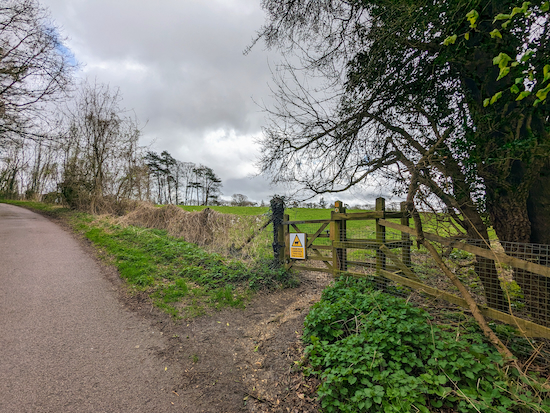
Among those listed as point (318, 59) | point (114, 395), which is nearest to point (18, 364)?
point (114, 395)

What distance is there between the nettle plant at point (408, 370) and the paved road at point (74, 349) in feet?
5.92

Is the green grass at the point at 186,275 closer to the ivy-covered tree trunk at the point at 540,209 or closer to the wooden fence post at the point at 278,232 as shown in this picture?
the wooden fence post at the point at 278,232

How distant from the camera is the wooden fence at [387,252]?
117 inches

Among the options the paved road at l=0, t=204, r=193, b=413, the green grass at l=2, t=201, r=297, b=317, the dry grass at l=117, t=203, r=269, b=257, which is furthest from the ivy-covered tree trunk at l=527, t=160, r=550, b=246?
the dry grass at l=117, t=203, r=269, b=257

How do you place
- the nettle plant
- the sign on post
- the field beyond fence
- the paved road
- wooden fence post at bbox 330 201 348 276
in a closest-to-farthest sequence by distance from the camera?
the nettle plant, the paved road, the field beyond fence, wooden fence post at bbox 330 201 348 276, the sign on post

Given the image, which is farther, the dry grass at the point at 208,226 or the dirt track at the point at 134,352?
the dry grass at the point at 208,226

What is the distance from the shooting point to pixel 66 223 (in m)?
14.0

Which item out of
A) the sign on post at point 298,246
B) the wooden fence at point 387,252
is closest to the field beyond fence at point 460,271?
the wooden fence at point 387,252

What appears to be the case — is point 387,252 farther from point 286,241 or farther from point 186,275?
point 186,275

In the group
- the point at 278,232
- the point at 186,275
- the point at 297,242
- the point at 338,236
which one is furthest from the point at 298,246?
the point at 186,275

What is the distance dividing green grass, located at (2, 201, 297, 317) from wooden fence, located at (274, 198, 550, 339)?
97 cm

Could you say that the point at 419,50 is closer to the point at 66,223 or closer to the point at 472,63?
the point at 472,63

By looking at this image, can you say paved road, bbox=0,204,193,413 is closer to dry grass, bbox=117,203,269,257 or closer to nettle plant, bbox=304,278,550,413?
nettle plant, bbox=304,278,550,413

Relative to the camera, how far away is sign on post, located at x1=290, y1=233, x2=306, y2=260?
21.7 ft
